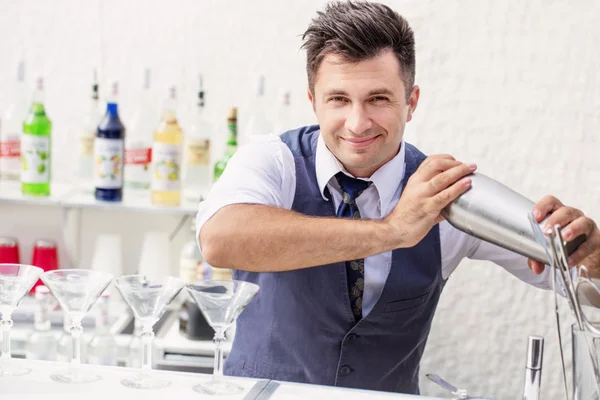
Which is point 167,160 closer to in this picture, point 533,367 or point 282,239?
point 282,239

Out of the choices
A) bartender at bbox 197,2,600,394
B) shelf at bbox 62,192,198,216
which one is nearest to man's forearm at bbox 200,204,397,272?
bartender at bbox 197,2,600,394

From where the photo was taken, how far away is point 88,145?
261cm

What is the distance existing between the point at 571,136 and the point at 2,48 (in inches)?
74.3

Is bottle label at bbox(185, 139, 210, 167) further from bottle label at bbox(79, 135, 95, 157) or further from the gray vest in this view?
the gray vest

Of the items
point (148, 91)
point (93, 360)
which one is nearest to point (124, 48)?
point (148, 91)

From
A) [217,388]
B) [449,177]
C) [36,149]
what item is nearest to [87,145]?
[36,149]

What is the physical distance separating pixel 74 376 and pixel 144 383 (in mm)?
120

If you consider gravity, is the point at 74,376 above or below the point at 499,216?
below

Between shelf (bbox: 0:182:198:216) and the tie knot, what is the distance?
0.77 m

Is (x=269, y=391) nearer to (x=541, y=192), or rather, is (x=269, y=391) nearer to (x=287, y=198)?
(x=287, y=198)

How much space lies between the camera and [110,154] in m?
2.41

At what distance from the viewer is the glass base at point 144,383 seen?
4.41 ft

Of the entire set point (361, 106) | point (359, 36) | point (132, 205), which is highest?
point (359, 36)

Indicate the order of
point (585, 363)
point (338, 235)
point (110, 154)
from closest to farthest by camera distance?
point (585, 363) < point (338, 235) < point (110, 154)
